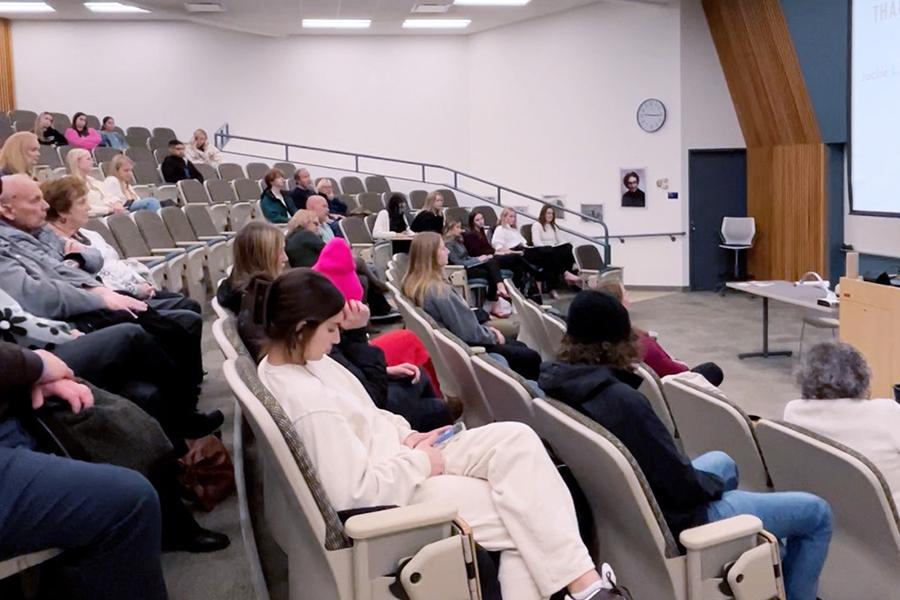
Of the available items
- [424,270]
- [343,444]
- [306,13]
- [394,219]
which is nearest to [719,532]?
[343,444]

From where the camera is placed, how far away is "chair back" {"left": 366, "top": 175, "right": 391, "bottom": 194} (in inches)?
472

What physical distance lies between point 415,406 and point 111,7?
1089 centimetres

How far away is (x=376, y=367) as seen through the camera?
9.80 feet

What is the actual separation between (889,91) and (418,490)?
596cm

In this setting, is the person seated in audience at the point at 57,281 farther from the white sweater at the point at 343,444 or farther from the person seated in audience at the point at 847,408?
the person seated in audience at the point at 847,408

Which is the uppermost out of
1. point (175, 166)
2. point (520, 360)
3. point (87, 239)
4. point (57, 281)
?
point (175, 166)

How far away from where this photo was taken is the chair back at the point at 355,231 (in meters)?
8.18

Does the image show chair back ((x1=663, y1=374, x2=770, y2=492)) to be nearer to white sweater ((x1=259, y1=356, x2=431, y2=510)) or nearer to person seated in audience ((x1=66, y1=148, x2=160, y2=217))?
white sweater ((x1=259, y1=356, x2=431, y2=510))

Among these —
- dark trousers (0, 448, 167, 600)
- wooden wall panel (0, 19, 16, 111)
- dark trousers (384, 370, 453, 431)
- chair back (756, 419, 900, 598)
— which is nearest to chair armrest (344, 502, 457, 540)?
dark trousers (0, 448, 167, 600)

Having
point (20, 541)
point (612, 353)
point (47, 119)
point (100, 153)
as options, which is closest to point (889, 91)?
point (612, 353)

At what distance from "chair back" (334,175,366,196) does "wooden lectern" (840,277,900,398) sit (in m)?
7.93

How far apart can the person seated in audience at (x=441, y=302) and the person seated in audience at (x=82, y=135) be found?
23.7ft

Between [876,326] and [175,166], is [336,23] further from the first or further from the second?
[876,326]

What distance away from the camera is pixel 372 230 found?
368 inches
